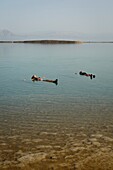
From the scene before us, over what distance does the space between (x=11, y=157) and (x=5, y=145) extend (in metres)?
1.58

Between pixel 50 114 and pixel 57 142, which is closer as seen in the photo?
pixel 57 142

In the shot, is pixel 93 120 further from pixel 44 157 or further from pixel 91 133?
pixel 44 157

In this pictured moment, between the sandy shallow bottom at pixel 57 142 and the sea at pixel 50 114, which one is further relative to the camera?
the sea at pixel 50 114

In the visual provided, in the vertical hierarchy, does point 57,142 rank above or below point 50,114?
below

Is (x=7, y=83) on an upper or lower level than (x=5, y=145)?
upper

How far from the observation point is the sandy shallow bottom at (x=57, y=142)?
40.3ft

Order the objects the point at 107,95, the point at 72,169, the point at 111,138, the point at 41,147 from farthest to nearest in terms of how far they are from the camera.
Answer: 1. the point at 107,95
2. the point at 111,138
3. the point at 41,147
4. the point at 72,169

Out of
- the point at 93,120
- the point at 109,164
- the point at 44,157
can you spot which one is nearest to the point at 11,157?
the point at 44,157

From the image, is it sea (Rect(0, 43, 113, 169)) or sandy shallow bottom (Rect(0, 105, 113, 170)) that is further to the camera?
sea (Rect(0, 43, 113, 169))

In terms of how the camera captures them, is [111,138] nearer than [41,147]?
→ No

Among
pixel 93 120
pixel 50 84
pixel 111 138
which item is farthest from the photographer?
pixel 50 84

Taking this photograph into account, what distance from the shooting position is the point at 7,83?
3447 centimetres

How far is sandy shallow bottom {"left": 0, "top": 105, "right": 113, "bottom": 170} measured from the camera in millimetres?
12297

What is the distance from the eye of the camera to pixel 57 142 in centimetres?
1478
